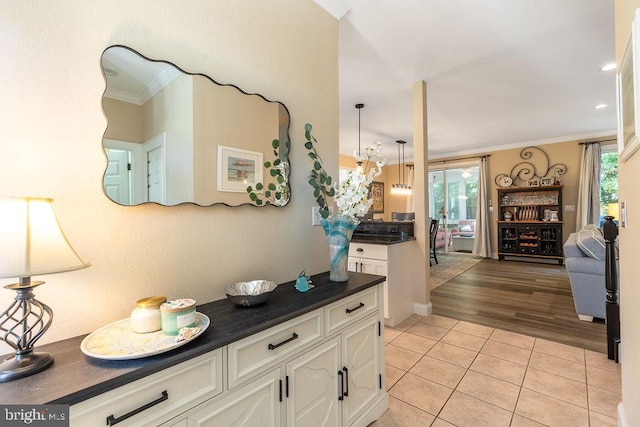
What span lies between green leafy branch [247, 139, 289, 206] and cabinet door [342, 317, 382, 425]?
811 millimetres

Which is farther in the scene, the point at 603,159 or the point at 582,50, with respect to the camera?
the point at 603,159

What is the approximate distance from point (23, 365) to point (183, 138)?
0.93 meters

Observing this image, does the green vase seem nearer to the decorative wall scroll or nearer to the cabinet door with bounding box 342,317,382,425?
the cabinet door with bounding box 342,317,382,425

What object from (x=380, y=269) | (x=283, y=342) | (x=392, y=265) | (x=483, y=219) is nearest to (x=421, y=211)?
(x=392, y=265)

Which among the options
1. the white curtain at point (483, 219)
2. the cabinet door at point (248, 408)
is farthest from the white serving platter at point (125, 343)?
the white curtain at point (483, 219)

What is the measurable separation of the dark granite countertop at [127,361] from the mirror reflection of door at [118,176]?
52 centimetres

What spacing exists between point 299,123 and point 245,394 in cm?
146

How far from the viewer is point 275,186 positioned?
165 cm

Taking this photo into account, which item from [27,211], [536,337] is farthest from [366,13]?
[536,337]

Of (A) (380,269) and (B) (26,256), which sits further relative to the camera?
(A) (380,269)

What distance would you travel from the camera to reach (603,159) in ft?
18.7

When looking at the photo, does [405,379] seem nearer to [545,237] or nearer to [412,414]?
[412,414]

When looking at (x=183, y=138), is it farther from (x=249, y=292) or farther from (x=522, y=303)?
(x=522, y=303)

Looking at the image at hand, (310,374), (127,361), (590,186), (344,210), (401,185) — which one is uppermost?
(401,185)
